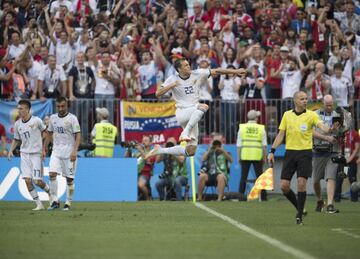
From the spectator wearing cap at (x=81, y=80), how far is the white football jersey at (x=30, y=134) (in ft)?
19.2

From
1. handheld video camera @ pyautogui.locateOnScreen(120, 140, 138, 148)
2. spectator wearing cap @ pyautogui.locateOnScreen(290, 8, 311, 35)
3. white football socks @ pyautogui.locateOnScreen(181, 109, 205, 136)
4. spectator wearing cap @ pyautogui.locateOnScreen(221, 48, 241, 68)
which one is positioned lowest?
handheld video camera @ pyautogui.locateOnScreen(120, 140, 138, 148)

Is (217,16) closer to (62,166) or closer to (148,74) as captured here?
(148,74)

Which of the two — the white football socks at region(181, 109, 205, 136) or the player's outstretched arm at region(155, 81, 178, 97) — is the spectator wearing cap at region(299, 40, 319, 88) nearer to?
the white football socks at region(181, 109, 205, 136)

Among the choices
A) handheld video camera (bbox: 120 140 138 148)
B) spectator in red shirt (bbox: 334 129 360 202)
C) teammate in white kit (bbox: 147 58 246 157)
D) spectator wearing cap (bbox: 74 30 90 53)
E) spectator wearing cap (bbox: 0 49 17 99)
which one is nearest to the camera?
teammate in white kit (bbox: 147 58 246 157)

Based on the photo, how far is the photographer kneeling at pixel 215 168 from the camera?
2636cm

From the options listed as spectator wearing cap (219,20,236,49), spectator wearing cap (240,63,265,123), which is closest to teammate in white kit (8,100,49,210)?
spectator wearing cap (240,63,265,123)

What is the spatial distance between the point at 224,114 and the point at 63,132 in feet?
25.7

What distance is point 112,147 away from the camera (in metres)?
26.8

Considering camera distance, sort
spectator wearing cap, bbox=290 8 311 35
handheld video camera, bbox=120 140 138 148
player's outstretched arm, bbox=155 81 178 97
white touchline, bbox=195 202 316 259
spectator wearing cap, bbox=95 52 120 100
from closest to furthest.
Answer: white touchline, bbox=195 202 316 259, player's outstretched arm, bbox=155 81 178 97, handheld video camera, bbox=120 140 138 148, spectator wearing cap, bbox=95 52 120 100, spectator wearing cap, bbox=290 8 311 35

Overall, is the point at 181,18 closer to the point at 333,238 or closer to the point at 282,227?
the point at 282,227

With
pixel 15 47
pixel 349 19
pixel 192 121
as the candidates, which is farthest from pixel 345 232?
pixel 349 19

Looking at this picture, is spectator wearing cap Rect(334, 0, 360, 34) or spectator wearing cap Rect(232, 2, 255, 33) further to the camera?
spectator wearing cap Rect(334, 0, 360, 34)

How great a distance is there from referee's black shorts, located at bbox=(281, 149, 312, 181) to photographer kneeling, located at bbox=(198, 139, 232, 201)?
31.4 ft

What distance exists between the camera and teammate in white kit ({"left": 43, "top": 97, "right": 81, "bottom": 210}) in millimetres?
20719
